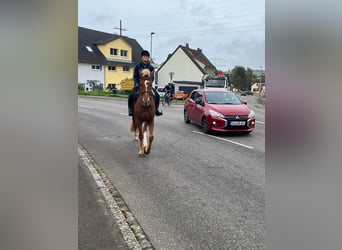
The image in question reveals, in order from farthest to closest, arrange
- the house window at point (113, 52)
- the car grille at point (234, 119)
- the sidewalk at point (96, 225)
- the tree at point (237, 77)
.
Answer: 1. the house window at point (113, 52)
2. the tree at point (237, 77)
3. the car grille at point (234, 119)
4. the sidewalk at point (96, 225)

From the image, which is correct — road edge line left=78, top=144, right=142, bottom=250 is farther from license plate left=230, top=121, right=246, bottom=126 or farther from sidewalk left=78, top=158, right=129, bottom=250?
license plate left=230, top=121, right=246, bottom=126

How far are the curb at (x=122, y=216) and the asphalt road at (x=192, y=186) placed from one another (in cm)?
10

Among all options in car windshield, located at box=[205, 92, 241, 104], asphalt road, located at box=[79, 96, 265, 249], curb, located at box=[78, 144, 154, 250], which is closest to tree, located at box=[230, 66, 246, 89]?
car windshield, located at box=[205, 92, 241, 104]

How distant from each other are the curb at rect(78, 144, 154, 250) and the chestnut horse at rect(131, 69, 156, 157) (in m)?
1.99

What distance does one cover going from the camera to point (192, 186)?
5828 millimetres

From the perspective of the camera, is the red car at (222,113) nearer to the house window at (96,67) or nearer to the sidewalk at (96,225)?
the sidewalk at (96,225)

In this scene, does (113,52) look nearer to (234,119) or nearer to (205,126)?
(205,126)

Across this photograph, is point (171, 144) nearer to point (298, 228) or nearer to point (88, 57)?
point (298, 228)

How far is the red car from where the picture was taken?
38.3 ft

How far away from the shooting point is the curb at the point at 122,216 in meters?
3.62

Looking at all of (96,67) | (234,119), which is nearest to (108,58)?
(96,67)

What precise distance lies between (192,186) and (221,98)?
25.3 ft

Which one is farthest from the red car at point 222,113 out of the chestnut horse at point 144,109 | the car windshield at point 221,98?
the chestnut horse at point 144,109

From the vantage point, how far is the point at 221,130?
11.7 metres
